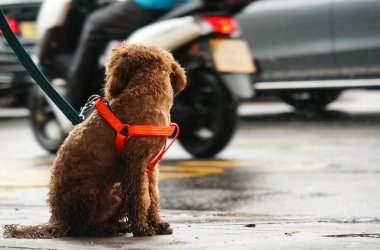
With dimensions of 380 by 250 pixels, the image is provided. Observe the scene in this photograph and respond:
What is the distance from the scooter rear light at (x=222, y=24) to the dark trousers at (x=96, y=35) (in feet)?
1.93

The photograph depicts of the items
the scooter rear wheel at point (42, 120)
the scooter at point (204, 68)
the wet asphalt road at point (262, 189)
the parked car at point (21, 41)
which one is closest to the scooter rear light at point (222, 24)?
the scooter at point (204, 68)

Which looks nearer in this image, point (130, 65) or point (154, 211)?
point (130, 65)

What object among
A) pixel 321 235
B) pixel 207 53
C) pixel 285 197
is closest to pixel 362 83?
pixel 207 53

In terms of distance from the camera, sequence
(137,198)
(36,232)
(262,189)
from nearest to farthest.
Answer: (137,198)
(36,232)
(262,189)

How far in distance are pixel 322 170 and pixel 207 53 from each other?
1.70 meters

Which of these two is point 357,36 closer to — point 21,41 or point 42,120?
point 42,120

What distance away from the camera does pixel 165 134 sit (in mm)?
4762

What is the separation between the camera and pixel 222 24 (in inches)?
373

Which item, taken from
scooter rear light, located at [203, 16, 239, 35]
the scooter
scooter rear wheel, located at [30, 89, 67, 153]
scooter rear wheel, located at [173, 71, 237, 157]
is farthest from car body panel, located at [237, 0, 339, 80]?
scooter rear wheel, located at [30, 89, 67, 153]

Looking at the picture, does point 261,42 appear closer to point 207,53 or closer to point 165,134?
point 207,53

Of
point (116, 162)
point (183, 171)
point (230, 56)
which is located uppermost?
point (116, 162)

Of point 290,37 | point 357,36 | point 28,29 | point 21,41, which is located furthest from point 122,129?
point 28,29

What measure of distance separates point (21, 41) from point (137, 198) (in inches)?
397

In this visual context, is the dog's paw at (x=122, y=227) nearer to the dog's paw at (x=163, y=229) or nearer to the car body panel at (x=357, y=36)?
the dog's paw at (x=163, y=229)
